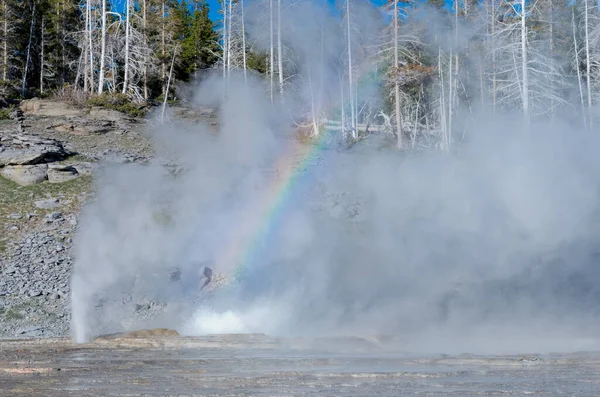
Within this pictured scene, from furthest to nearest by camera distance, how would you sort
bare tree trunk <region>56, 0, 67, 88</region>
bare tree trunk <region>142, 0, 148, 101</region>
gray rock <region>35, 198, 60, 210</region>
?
bare tree trunk <region>56, 0, 67, 88</region> → bare tree trunk <region>142, 0, 148, 101</region> → gray rock <region>35, 198, 60, 210</region>

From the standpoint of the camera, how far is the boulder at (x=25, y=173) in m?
25.0

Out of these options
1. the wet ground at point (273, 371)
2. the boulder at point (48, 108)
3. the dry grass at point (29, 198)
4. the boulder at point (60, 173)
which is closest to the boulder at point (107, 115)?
the boulder at point (48, 108)

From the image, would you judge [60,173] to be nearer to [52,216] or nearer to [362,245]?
[52,216]

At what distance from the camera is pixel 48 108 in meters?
37.3

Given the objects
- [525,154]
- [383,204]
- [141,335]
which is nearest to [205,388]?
[141,335]

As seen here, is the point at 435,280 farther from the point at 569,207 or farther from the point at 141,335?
the point at 141,335

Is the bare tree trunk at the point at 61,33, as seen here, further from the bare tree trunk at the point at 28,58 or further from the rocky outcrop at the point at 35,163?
the rocky outcrop at the point at 35,163

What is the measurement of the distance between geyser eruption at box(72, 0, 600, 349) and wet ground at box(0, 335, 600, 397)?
7.91ft

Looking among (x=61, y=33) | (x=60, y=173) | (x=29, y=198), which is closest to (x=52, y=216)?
(x=29, y=198)

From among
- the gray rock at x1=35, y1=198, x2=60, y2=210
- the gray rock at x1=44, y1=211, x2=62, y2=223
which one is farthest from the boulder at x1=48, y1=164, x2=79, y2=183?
the gray rock at x1=44, y1=211, x2=62, y2=223

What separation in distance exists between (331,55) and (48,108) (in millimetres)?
14769

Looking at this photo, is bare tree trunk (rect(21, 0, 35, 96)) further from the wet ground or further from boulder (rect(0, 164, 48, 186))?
the wet ground

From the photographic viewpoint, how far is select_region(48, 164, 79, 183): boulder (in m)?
25.1

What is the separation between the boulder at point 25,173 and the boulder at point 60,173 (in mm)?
218
